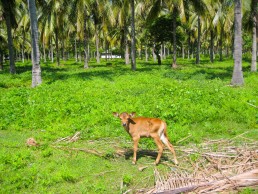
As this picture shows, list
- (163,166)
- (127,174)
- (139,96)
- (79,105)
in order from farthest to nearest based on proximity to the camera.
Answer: (139,96), (79,105), (163,166), (127,174)

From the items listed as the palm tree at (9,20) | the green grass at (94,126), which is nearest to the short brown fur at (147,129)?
the green grass at (94,126)

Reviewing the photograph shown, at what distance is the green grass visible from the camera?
601 cm

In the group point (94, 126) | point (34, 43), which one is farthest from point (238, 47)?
point (34, 43)

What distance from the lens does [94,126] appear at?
9.27 m

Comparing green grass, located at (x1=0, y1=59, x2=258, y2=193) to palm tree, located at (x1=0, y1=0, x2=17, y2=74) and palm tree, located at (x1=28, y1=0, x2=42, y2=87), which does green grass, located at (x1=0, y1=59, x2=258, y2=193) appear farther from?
palm tree, located at (x1=0, y1=0, x2=17, y2=74)

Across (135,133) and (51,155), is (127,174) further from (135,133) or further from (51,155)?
(51,155)

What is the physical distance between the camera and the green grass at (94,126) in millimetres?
6012

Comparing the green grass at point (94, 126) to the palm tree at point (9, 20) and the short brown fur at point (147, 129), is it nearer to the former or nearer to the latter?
the short brown fur at point (147, 129)

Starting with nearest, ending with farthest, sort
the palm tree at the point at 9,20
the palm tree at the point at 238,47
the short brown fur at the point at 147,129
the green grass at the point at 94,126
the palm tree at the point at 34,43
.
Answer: the green grass at the point at 94,126, the short brown fur at the point at 147,129, the palm tree at the point at 238,47, the palm tree at the point at 34,43, the palm tree at the point at 9,20

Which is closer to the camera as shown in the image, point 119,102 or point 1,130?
point 1,130

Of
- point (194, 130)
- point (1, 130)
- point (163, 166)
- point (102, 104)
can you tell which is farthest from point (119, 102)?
point (163, 166)

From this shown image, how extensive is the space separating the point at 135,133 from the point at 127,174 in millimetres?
972

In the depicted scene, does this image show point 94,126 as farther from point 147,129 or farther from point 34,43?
point 34,43

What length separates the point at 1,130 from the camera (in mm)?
9508
